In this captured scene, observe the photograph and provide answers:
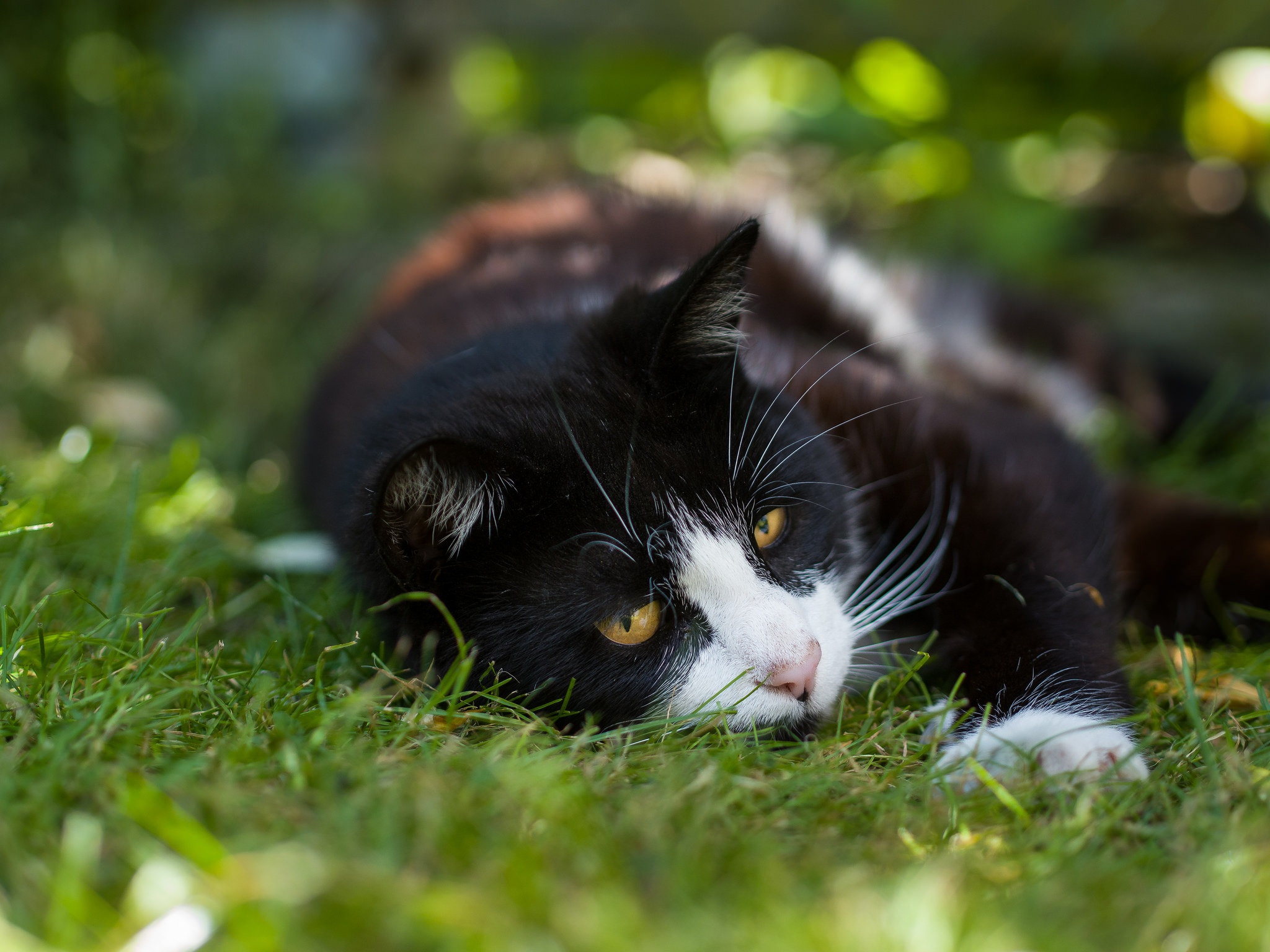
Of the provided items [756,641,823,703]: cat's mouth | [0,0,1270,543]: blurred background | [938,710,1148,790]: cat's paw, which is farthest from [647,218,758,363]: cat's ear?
[0,0,1270,543]: blurred background

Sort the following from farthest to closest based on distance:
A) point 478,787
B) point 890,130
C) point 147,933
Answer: point 890,130 < point 478,787 < point 147,933

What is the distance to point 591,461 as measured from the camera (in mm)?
1393

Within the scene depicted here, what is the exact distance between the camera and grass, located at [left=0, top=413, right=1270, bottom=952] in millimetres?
837

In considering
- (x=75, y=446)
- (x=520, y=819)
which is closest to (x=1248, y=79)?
(x=520, y=819)

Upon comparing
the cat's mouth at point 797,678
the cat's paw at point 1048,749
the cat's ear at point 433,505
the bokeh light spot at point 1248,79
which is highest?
the bokeh light spot at point 1248,79

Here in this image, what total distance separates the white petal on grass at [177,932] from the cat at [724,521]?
527 mm

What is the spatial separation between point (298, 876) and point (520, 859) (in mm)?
185

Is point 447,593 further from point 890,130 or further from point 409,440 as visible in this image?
point 890,130

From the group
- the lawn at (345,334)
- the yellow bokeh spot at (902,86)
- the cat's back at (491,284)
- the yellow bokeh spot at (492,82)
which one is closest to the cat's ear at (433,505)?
the lawn at (345,334)

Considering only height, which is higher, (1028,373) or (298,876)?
(298,876)

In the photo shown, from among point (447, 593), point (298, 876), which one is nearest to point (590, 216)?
point (447, 593)

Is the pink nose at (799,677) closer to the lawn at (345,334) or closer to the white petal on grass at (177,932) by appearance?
the lawn at (345,334)

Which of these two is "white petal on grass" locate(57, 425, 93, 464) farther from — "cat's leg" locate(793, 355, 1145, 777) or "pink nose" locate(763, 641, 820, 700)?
"pink nose" locate(763, 641, 820, 700)

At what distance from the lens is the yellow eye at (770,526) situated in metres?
1.50
